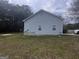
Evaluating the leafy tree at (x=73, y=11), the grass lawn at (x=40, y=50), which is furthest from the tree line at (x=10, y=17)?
the grass lawn at (x=40, y=50)

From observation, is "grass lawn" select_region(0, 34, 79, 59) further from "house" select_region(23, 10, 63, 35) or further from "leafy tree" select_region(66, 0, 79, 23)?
"leafy tree" select_region(66, 0, 79, 23)

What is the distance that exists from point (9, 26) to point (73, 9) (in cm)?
1751

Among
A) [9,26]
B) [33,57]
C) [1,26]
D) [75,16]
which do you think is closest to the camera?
[33,57]

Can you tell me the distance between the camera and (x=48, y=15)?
2867 cm

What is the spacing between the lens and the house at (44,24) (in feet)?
93.9

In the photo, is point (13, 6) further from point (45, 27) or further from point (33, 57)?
point (33, 57)

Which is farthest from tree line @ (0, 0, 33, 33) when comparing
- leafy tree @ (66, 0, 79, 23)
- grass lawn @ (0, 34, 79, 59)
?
grass lawn @ (0, 34, 79, 59)

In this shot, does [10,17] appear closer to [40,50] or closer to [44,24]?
[44,24]

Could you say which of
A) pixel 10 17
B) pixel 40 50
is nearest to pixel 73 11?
pixel 10 17

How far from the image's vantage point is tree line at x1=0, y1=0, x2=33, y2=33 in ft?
142

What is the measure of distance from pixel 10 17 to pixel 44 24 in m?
19.2

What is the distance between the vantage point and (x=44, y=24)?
2856 cm

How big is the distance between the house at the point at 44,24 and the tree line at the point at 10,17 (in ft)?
49.2

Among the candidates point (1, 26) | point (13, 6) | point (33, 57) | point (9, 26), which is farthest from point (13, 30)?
point (33, 57)
